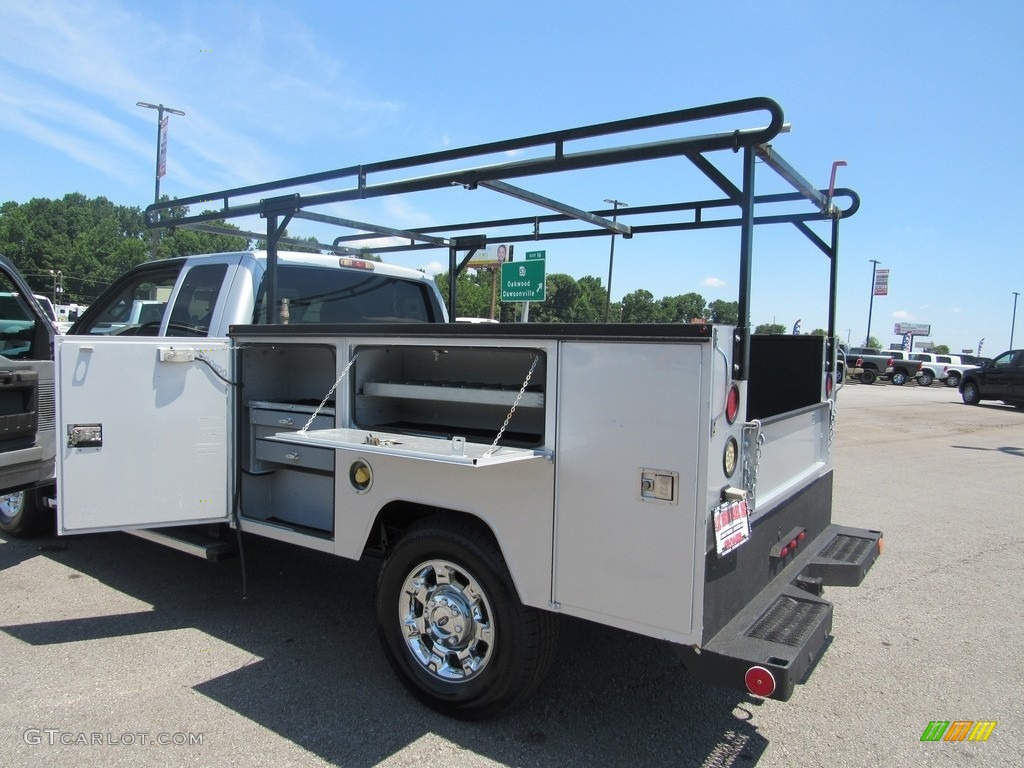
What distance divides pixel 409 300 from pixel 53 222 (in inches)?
4157

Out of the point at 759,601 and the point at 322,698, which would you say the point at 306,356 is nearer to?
the point at 322,698

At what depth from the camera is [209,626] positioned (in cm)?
403

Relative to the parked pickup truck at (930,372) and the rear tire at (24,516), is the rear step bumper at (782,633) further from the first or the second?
the parked pickup truck at (930,372)

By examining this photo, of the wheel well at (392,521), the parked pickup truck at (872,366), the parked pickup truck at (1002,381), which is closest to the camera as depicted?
the wheel well at (392,521)

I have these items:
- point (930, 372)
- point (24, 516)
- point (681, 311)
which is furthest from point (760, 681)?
point (930, 372)

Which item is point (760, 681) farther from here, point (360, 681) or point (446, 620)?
point (360, 681)

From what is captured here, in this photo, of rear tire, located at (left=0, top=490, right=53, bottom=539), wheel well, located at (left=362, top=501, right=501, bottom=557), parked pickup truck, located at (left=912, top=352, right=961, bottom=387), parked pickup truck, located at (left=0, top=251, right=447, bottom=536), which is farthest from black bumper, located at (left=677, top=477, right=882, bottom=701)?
parked pickup truck, located at (left=912, top=352, right=961, bottom=387)

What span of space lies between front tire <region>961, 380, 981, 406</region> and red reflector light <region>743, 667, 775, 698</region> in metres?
25.3

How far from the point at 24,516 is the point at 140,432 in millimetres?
2563

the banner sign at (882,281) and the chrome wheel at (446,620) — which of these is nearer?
the chrome wheel at (446,620)

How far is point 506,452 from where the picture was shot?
2732 millimetres

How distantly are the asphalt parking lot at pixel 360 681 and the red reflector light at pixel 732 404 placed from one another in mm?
1444

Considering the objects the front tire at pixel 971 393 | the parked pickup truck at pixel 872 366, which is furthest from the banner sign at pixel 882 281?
the front tire at pixel 971 393

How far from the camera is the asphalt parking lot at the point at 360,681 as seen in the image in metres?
2.88
